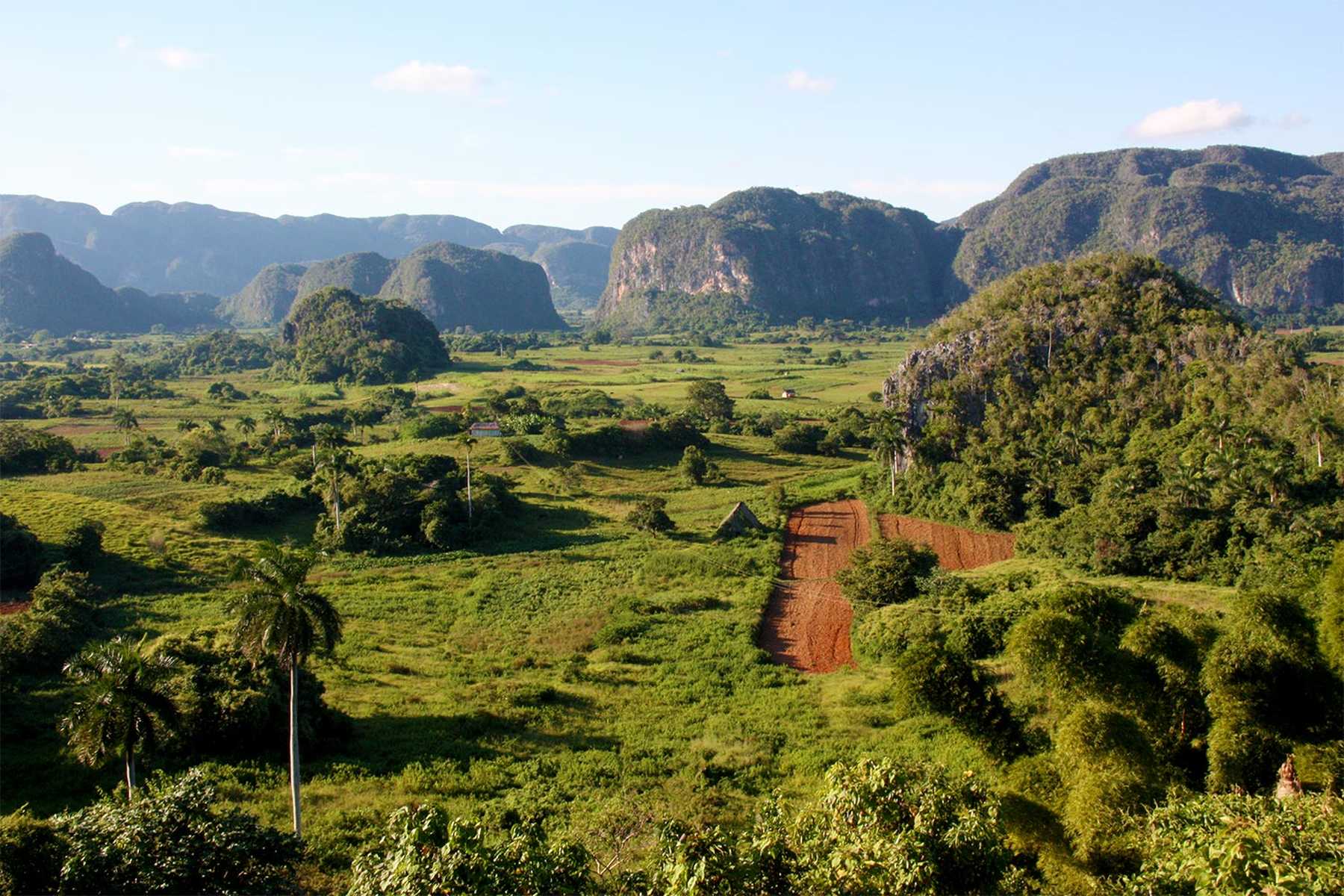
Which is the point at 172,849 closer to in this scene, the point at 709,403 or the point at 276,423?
the point at 276,423

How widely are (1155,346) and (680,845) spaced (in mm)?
50990

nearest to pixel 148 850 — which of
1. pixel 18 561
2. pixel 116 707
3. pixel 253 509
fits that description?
pixel 116 707

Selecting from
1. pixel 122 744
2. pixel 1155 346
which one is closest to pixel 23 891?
pixel 122 744

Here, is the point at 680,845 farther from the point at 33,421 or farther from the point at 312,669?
the point at 33,421

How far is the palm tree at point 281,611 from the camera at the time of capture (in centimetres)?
1616

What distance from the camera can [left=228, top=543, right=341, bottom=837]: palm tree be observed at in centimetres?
1616

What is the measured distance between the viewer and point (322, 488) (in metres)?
42.7

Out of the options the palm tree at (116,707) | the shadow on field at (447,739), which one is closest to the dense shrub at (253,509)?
the shadow on field at (447,739)

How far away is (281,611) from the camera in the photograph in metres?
16.2

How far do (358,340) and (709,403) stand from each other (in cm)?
5644

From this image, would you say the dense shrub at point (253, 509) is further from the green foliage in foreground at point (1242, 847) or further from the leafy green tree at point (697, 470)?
the green foliage in foreground at point (1242, 847)

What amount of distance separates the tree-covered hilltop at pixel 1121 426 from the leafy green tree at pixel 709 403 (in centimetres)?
1778

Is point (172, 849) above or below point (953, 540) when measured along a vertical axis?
above

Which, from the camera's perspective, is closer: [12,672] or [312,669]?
[12,672]
